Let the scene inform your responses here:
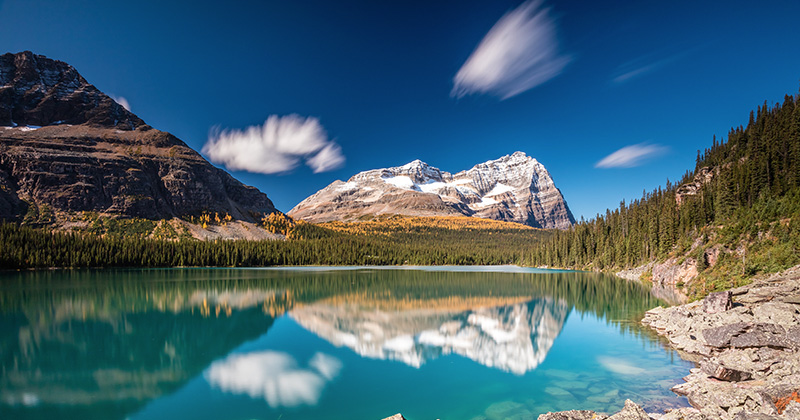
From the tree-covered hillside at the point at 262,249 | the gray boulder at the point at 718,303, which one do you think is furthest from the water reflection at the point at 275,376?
the tree-covered hillside at the point at 262,249

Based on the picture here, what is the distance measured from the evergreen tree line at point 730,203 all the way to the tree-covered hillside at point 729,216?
0.38 feet

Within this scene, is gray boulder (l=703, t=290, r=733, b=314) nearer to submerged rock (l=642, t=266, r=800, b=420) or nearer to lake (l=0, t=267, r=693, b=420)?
submerged rock (l=642, t=266, r=800, b=420)

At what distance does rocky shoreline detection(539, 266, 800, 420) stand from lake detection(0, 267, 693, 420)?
111cm

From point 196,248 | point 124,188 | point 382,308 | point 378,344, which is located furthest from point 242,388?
point 124,188

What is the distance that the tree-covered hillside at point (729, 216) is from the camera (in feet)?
104

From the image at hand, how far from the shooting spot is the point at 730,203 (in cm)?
4884

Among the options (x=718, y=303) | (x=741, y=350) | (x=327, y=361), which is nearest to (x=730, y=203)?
(x=718, y=303)

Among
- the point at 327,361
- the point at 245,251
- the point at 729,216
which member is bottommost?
the point at 327,361

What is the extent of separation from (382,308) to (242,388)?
2016 cm

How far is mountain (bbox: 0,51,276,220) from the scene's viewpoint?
465 ft

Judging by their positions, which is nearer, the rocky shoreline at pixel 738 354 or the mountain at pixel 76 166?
the rocky shoreline at pixel 738 354

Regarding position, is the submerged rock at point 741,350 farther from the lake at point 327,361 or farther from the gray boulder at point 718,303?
the lake at point 327,361

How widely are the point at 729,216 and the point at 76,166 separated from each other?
202 metres

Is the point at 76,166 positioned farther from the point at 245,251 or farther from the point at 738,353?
the point at 738,353
